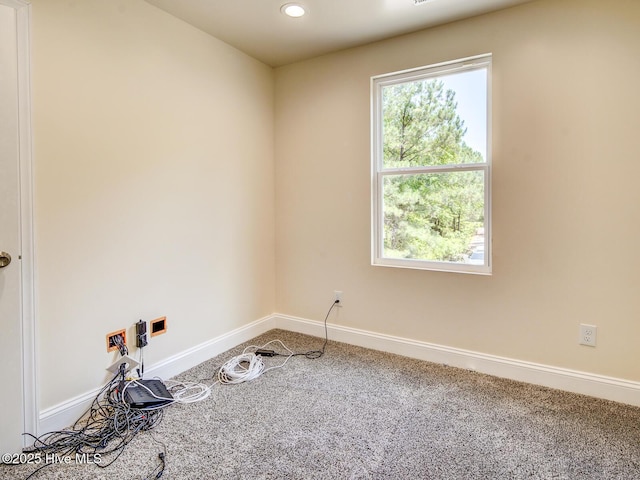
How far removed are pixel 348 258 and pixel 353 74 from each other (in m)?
1.50

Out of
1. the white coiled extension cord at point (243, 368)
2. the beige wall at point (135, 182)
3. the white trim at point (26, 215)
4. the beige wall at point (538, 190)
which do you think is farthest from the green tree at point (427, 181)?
the white trim at point (26, 215)

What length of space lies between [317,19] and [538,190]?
72.7 inches

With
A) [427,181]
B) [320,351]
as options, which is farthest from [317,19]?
[320,351]

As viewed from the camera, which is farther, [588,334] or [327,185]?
[327,185]

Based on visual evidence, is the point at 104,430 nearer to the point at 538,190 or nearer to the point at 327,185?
the point at 327,185

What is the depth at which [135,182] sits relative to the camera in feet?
7.33

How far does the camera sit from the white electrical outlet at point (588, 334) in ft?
7.19

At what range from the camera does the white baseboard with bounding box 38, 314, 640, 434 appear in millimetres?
1969

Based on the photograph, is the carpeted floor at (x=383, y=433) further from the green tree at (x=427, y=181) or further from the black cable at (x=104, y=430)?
the green tree at (x=427, y=181)

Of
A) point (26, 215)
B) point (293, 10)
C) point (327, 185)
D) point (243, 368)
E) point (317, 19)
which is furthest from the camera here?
point (327, 185)

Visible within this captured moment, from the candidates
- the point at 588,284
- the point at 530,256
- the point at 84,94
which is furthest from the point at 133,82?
the point at 588,284

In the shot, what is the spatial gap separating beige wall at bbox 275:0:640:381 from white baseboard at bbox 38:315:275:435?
944 millimetres

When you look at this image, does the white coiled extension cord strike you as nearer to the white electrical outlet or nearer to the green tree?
the green tree

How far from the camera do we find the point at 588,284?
2189 millimetres
